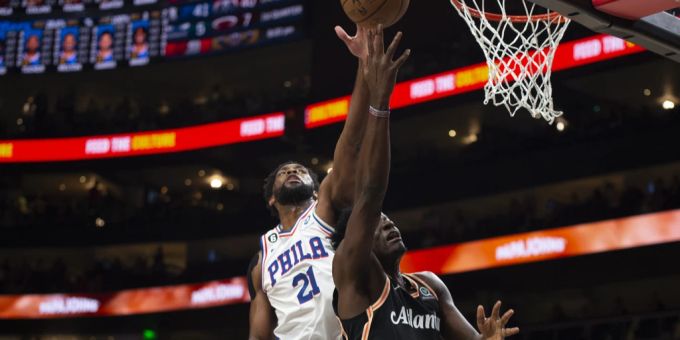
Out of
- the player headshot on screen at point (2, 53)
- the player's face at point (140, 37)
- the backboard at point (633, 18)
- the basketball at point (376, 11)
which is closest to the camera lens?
the basketball at point (376, 11)

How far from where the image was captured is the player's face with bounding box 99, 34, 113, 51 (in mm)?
18906

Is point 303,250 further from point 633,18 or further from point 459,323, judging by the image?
point 633,18

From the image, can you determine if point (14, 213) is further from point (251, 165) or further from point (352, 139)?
point (352, 139)

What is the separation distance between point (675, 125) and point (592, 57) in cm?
160

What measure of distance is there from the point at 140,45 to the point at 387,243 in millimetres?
15941

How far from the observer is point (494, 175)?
16.6 m

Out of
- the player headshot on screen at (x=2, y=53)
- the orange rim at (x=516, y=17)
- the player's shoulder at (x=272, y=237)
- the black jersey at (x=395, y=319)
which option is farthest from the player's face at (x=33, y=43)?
the black jersey at (x=395, y=319)

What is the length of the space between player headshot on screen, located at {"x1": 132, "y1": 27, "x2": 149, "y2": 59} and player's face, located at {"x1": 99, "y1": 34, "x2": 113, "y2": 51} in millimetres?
546

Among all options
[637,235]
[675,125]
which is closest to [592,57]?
[675,125]

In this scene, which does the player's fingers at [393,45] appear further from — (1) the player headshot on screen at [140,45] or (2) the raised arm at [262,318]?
(1) the player headshot on screen at [140,45]

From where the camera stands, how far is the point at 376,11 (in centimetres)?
361

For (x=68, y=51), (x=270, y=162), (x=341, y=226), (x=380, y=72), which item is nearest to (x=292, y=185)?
(x=341, y=226)

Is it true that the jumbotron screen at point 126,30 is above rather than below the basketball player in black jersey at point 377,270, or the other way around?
above

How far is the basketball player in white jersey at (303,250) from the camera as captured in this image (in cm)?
378
